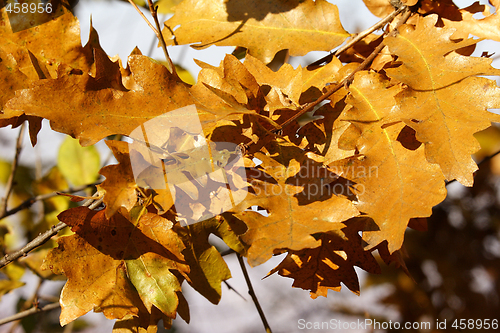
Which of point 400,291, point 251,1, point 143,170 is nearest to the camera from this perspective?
point 143,170

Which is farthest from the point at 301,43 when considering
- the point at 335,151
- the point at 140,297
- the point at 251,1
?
the point at 140,297

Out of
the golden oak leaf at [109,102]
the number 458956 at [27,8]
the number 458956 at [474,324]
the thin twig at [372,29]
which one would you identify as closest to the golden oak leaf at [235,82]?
the golden oak leaf at [109,102]

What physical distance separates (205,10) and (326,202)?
349mm

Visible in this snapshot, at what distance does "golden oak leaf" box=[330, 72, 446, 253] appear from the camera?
37 cm

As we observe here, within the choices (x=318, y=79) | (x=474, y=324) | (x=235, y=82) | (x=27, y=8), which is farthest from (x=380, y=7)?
(x=474, y=324)

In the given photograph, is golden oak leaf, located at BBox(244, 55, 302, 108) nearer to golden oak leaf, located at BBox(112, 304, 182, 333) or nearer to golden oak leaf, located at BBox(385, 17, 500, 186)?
golden oak leaf, located at BBox(385, 17, 500, 186)

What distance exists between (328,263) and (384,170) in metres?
0.14

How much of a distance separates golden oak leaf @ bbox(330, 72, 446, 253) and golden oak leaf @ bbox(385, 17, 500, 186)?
0.08 ft

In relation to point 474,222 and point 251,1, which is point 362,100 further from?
point 474,222

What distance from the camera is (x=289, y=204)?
0.38 meters

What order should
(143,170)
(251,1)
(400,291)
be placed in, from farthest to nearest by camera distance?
(400,291) → (251,1) → (143,170)

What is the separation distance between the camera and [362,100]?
16.2 inches
